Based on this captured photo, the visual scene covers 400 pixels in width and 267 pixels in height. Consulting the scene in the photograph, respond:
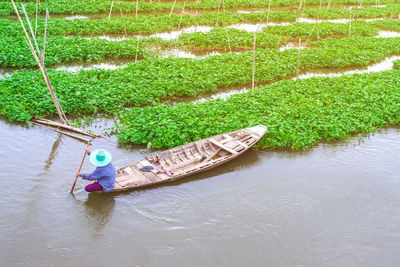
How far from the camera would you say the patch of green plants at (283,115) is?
27.8 ft

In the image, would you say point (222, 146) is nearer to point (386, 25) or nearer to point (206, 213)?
point (206, 213)

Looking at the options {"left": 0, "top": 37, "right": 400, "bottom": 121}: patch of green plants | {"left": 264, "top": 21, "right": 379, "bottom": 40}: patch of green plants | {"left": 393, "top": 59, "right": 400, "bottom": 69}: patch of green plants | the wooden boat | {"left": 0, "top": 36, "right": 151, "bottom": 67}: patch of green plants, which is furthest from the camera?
{"left": 264, "top": 21, "right": 379, "bottom": 40}: patch of green plants

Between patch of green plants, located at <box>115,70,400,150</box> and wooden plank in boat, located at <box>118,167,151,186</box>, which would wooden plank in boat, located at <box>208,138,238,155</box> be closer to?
patch of green plants, located at <box>115,70,400,150</box>

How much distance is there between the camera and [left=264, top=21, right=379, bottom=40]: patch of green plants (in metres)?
17.9

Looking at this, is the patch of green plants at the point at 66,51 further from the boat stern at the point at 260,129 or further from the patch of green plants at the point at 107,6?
the boat stern at the point at 260,129

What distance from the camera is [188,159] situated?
7695 millimetres

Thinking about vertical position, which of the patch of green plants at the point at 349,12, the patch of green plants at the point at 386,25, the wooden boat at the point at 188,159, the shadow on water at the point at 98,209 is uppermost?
the patch of green plants at the point at 349,12

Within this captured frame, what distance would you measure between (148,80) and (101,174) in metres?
5.15

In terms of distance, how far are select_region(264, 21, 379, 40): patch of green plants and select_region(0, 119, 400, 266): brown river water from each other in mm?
10898

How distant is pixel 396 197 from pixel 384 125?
3.58 m

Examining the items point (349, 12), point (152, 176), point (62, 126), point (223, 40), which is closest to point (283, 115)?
point (152, 176)

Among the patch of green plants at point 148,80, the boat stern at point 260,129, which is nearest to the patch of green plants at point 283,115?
the boat stern at point 260,129

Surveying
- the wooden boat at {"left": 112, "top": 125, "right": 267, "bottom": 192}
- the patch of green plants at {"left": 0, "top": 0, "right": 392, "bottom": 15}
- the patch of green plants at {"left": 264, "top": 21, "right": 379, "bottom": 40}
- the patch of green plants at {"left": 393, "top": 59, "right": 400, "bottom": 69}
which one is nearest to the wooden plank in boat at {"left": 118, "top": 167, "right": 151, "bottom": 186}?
the wooden boat at {"left": 112, "top": 125, "right": 267, "bottom": 192}

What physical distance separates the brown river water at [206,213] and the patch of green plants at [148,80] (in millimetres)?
1198
